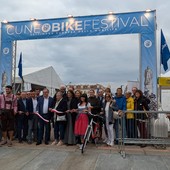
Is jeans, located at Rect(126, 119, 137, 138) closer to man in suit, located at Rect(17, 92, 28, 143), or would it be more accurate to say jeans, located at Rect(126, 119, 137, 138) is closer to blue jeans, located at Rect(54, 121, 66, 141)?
blue jeans, located at Rect(54, 121, 66, 141)

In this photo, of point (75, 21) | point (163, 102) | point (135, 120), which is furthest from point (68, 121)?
point (163, 102)

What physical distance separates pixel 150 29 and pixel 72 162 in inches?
231

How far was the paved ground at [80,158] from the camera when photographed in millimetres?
5996

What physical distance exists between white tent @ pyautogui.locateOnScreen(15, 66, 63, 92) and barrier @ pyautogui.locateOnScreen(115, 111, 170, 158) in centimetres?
1022

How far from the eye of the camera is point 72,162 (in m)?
6.32

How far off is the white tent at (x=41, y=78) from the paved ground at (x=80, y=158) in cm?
953

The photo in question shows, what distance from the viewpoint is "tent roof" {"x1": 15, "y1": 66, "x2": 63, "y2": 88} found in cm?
1752

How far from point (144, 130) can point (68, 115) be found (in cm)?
240

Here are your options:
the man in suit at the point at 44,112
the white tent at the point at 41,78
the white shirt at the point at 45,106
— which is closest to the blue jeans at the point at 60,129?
the man in suit at the point at 44,112

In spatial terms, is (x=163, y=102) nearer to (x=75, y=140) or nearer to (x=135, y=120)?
(x=135, y=120)

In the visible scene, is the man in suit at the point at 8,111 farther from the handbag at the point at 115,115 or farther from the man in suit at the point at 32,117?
the handbag at the point at 115,115

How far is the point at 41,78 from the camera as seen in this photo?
19844 millimetres

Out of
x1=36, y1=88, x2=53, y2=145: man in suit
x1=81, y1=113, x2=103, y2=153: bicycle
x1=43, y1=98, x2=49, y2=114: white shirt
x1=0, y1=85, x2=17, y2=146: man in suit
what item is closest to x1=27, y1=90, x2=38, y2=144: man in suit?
x1=36, y1=88, x2=53, y2=145: man in suit

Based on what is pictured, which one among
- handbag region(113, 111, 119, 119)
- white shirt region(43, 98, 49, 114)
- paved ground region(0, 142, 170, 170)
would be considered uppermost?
white shirt region(43, 98, 49, 114)
